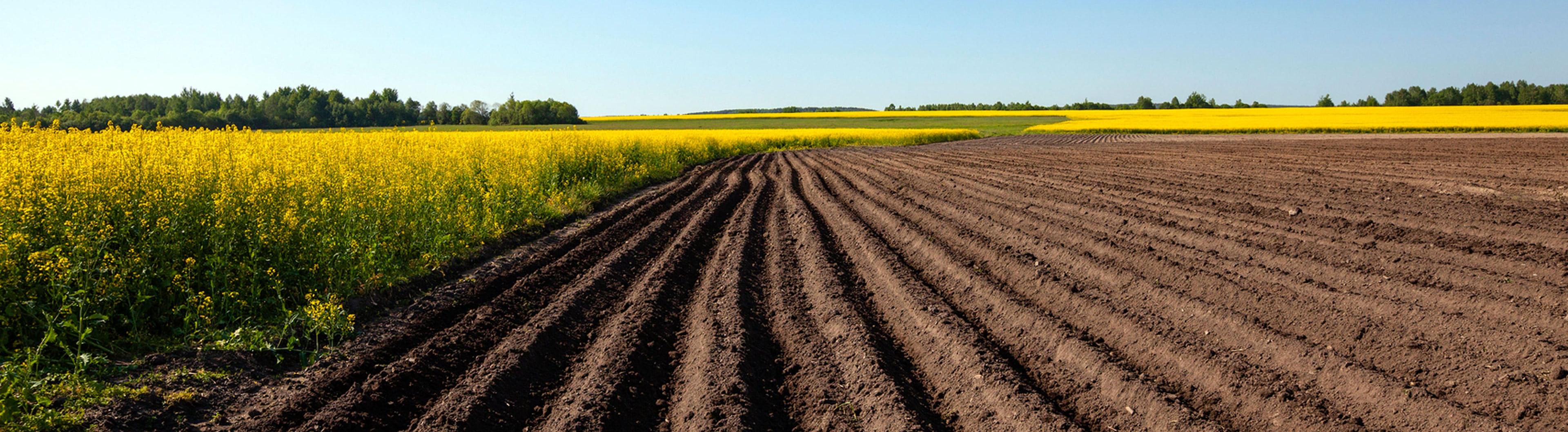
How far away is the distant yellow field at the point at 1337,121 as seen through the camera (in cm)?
4134

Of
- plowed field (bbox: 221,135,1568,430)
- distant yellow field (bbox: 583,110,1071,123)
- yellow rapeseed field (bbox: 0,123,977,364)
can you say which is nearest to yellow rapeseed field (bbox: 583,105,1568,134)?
distant yellow field (bbox: 583,110,1071,123)

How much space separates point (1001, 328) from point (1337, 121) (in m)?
54.7

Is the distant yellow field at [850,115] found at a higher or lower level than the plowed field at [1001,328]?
higher

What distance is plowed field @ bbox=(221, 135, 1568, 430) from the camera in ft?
12.9

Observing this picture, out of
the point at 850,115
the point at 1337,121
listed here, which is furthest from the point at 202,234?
the point at 850,115

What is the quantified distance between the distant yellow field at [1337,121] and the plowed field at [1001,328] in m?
38.7

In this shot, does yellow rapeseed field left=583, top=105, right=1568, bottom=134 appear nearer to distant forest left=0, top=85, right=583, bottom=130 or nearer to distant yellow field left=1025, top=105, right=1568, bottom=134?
distant yellow field left=1025, top=105, right=1568, bottom=134

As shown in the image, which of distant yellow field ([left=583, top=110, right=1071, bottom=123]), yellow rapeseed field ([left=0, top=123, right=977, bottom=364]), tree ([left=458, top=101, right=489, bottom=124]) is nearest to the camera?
yellow rapeseed field ([left=0, top=123, right=977, bottom=364])

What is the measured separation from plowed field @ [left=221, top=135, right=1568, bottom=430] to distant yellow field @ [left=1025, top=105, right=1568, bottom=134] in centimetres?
3867

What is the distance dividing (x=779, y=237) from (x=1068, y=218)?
3.80 m

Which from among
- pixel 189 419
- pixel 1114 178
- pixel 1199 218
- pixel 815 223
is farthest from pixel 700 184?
pixel 189 419

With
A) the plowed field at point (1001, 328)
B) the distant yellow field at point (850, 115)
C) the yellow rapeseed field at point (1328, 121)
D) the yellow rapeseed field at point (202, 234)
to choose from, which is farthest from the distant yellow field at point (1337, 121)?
the yellow rapeseed field at point (202, 234)

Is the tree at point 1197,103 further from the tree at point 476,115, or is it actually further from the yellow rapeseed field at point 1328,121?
the tree at point 476,115

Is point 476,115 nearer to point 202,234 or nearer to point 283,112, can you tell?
point 283,112
